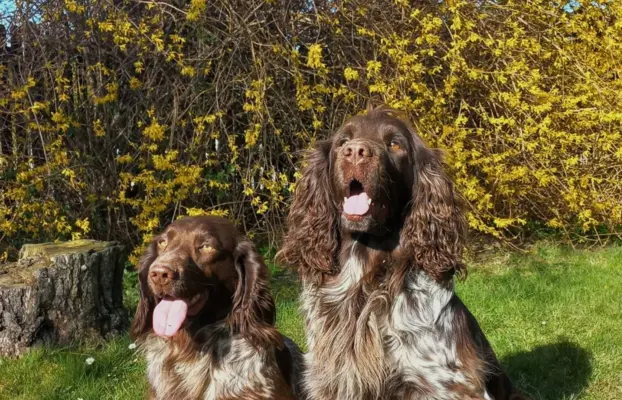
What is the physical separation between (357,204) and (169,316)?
1.06 metres

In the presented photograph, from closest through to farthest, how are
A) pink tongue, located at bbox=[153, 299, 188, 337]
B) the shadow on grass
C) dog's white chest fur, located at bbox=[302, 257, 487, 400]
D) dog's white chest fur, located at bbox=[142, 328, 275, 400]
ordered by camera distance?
dog's white chest fur, located at bbox=[302, 257, 487, 400] → pink tongue, located at bbox=[153, 299, 188, 337] → dog's white chest fur, located at bbox=[142, 328, 275, 400] → the shadow on grass

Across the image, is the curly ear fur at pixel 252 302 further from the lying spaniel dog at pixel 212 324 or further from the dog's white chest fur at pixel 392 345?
the dog's white chest fur at pixel 392 345

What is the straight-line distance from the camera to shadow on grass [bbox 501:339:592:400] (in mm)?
4301

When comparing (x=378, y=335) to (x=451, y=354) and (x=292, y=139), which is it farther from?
(x=292, y=139)

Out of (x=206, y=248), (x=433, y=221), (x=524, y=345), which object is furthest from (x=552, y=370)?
(x=206, y=248)

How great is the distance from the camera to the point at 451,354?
3.17 metres

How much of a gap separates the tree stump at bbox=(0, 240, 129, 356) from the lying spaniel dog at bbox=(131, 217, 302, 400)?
1.46 m

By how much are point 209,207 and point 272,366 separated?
3483 millimetres

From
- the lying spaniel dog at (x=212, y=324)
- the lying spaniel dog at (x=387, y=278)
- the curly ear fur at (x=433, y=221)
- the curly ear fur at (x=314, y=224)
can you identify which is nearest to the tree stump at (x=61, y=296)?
the lying spaniel dog at (x=212, y=324)

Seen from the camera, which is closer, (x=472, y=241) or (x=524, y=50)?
Answer: (x=524, y=50)

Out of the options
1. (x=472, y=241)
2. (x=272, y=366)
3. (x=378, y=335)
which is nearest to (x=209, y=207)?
(x=472, y=241)

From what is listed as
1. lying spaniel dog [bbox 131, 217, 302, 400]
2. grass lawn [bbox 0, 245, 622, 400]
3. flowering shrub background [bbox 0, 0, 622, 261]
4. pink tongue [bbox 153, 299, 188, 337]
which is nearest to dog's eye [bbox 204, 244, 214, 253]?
lying spaniel dog [bbox 131, 217, 302, 400]

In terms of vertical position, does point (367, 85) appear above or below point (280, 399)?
above

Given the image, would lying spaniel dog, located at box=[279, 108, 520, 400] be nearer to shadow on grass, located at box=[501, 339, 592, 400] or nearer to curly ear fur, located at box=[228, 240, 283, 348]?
curly ear fur, located at box=[228, 240, 283, 348]
